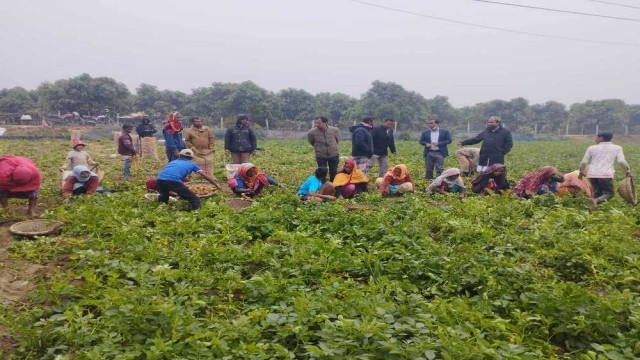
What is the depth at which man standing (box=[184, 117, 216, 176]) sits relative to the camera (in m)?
9.05

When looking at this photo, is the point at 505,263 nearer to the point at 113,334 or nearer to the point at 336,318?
the point at 336,318

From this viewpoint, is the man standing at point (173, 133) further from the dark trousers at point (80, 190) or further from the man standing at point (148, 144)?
the man standing at point (148, 144)

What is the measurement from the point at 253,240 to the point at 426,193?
14.2 feet

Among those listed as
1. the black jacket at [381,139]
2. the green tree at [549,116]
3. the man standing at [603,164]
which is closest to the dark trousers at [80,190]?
the black jacket at [381,139]

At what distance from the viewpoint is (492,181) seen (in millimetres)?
8500

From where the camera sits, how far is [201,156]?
30.0ft

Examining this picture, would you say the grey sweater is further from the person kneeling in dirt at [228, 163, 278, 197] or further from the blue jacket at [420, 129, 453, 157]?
the blue jacket at [420, 129, 453, 157]

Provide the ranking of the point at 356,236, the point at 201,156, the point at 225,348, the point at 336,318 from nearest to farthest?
the point at 225,348 < the point at 336,318 < the point at 356,236 < the point at 201,156

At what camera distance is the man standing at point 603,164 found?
709cm

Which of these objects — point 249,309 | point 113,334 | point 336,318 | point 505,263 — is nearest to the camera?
point 113,334

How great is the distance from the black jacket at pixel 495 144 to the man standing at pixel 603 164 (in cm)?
162

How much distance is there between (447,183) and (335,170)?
7.60ft

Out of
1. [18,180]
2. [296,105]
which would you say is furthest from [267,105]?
[18,180]

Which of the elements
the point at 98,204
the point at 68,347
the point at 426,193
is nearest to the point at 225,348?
the point at 68,347
